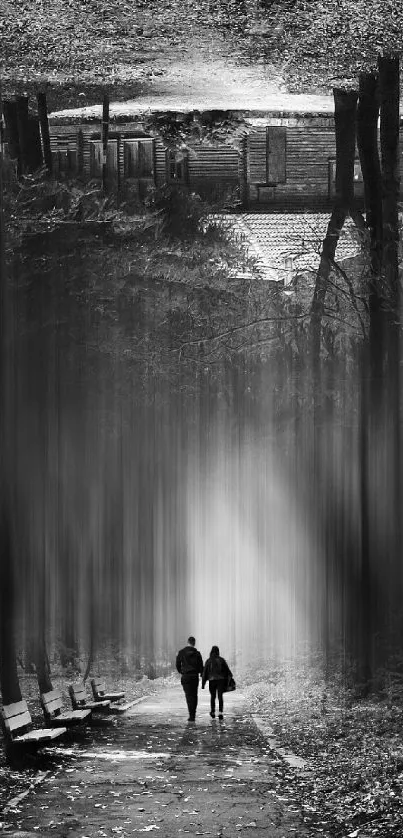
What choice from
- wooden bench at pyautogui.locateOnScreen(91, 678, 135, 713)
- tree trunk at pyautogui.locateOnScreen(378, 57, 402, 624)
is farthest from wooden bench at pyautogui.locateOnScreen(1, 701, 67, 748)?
wooden bench at pyautogui.locateOnScreen(91, 678, 135, 713)

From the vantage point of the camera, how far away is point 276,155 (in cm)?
1217

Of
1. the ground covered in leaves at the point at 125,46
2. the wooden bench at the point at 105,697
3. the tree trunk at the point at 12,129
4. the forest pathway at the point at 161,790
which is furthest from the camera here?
the wooden bench at the point at 105,697

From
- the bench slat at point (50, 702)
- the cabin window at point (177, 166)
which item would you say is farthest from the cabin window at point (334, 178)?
the bench slat at point (50, 702)

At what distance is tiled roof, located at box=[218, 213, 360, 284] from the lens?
12547 mm

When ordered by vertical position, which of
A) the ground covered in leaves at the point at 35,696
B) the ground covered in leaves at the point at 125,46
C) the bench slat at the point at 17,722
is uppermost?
the ground covered in leaves at the point at 125,46

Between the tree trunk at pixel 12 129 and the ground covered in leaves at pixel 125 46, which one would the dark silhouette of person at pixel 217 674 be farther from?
the ground covered in leaves at pixel 125 46

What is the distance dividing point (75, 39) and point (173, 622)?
13624 mm

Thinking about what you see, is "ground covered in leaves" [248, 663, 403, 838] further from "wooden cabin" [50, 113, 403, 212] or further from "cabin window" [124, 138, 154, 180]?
"cabin window" [124, 138, 154, 180]

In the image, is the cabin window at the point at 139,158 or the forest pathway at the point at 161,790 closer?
the forest pathway at the point at 161,790

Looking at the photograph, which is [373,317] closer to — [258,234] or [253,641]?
[258,234]

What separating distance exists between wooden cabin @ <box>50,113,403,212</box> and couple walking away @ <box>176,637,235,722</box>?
5.73 m

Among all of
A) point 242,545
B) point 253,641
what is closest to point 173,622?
point 253,641

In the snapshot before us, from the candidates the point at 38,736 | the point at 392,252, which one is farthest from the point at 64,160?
the point at 38,736

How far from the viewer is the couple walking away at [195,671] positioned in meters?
12.3
